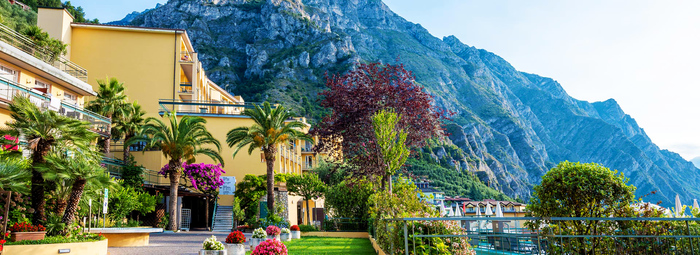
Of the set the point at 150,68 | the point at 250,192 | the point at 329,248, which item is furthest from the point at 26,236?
the point at 150,68

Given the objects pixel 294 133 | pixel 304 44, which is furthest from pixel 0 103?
pixel 304 44

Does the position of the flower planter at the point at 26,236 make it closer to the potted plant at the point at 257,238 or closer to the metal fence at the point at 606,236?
the potted plant at the point at 257,238

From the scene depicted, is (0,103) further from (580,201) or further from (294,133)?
(580,201)

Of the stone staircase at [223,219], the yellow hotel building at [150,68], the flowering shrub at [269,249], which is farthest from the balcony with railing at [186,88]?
the flowering shrub at [269,249]

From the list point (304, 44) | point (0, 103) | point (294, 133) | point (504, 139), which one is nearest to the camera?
point (0, 103)

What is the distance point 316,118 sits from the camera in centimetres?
11562

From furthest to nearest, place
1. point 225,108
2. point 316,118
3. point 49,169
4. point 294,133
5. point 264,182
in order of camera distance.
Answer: point 316,118
point 225,108
point 264,182
point 294,133
point 49,169

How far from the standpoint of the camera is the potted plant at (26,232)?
15031 millimetres

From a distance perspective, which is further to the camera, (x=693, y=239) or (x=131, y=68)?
(x=131, y=68)

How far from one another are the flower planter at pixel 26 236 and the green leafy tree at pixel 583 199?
48.9ft

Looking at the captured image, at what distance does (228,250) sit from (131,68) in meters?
31.7

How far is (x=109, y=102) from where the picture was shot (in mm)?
32594

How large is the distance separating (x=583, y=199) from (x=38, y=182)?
56.1 ft

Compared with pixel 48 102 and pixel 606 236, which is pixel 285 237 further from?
pixel 606 236
